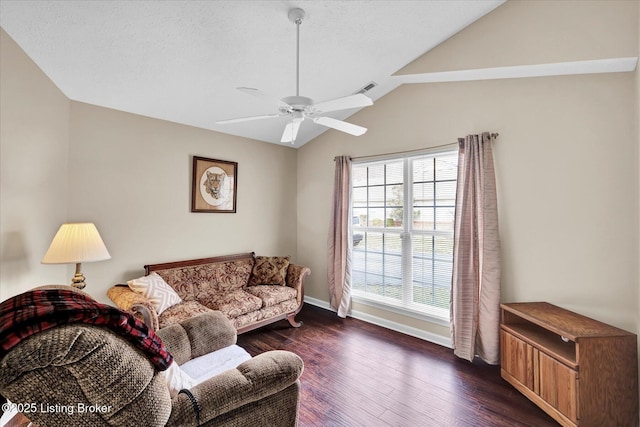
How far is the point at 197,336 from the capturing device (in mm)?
1864

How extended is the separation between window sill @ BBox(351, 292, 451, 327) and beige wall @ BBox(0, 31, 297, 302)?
1430mm

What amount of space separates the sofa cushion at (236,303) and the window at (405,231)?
1.42 meters

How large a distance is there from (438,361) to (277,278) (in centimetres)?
203

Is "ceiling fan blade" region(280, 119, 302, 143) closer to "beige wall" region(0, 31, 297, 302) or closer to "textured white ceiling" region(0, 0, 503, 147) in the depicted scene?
"textured white ceiling" region(0, 0, 503, 147)

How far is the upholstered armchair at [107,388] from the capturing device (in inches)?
31.9

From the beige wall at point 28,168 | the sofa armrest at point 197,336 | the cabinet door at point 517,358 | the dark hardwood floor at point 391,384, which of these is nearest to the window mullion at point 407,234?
the dark hardwood floor at point 391,384

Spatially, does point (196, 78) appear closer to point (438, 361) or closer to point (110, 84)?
point (110, 84)

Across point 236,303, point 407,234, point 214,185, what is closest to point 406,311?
point 407,234

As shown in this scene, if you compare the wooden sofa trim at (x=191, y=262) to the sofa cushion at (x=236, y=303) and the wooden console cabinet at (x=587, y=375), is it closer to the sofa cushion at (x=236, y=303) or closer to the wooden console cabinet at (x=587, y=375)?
the sofa cushion at (x=236, y=303)

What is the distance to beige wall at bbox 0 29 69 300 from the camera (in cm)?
179

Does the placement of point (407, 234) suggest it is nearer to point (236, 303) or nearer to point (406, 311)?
point (406, 311)

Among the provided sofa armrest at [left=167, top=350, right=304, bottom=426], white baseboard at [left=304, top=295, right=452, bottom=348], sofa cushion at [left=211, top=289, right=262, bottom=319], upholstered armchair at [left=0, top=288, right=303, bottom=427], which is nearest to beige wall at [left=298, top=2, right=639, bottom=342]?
white baseboard at [left=304, top=295, right=452, bottom=348]

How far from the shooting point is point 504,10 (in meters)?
2.27

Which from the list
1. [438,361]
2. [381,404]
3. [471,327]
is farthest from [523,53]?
[381,404]
